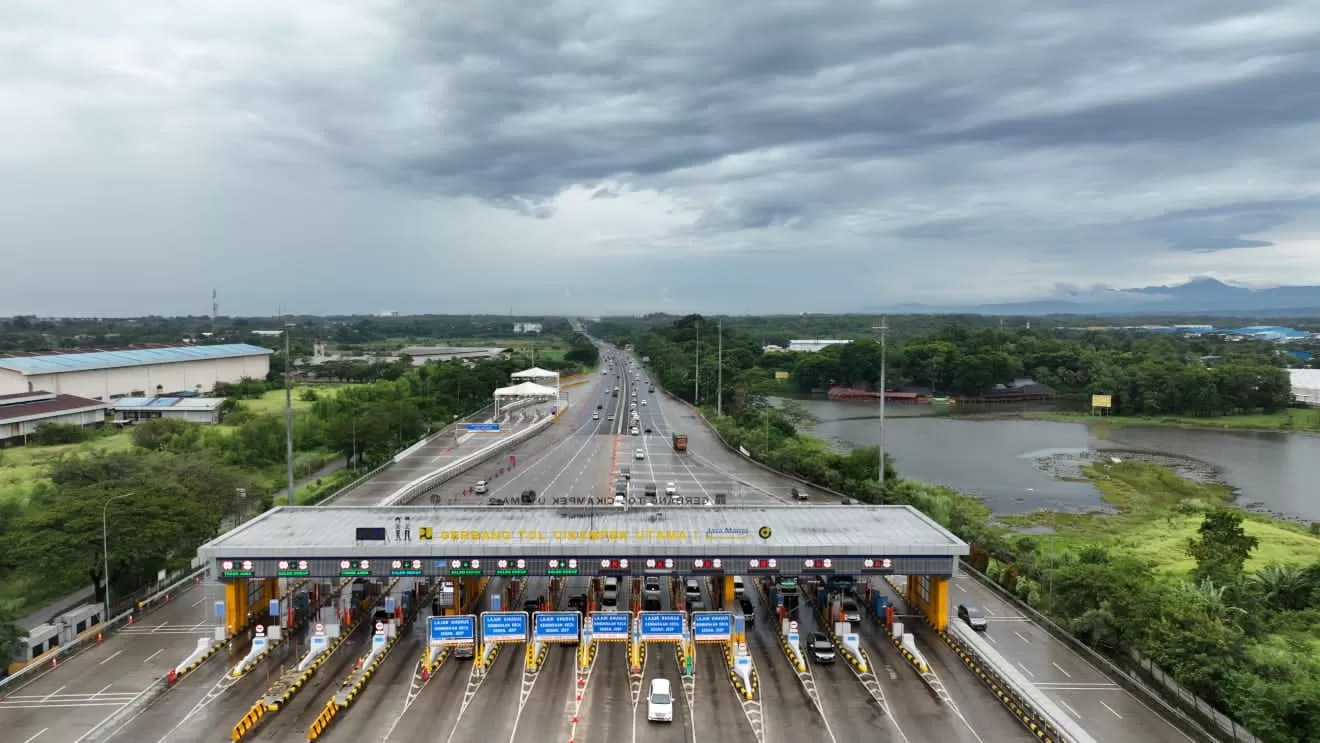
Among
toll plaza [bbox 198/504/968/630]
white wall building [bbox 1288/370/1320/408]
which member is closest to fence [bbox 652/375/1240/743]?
toll plaza [bbox 198/504/968/630]

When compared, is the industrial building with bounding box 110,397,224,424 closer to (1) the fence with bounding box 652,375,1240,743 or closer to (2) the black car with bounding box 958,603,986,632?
(2) the black car with bounding box 958,603,986,632

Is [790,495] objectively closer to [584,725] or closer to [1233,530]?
[1233,530]

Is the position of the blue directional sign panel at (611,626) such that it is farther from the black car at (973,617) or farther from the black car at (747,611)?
the black car at (973,617)

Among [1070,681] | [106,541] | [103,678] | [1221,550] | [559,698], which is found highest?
[106,541]

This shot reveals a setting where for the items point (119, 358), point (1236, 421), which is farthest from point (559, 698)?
point (119, 358)

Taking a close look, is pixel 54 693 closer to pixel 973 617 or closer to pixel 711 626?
pixel 711 626
